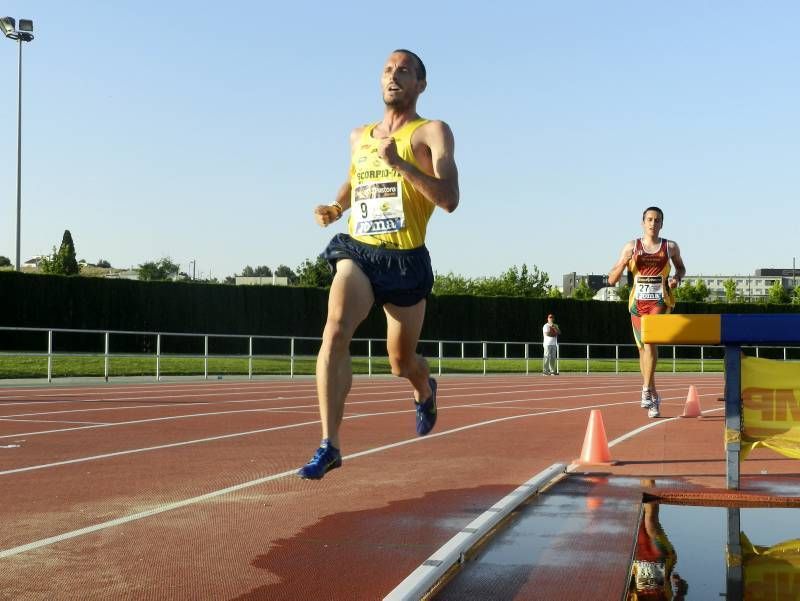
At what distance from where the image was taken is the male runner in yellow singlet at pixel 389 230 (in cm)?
489

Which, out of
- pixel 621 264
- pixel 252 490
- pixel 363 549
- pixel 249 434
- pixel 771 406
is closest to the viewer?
pixel 363 549

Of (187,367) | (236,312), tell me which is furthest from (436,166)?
(236,312)

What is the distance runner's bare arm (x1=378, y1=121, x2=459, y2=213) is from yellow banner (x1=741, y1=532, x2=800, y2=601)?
78.3 inches

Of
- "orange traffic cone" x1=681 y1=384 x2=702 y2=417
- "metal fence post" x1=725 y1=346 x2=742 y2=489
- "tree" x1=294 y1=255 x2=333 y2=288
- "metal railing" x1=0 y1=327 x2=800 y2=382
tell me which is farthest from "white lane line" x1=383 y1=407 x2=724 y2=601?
"tree" x1=294 y1=255 x2=333 y2=288

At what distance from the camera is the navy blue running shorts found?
4.98 m

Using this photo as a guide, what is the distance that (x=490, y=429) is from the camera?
10023mm

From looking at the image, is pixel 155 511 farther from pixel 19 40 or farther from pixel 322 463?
pixel 19 40

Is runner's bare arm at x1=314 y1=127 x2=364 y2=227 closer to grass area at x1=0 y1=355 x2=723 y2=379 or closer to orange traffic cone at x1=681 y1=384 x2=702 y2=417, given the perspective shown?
orange traffic cone at x1=681 y1=384 x2=702 y2=417

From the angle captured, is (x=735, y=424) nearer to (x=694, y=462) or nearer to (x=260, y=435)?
(x=694, y=462)

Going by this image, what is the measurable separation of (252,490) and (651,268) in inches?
246

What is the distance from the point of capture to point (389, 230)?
5.02m

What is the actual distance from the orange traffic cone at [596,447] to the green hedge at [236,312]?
27.9 meters

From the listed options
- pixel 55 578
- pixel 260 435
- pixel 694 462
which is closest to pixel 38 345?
pixel 260 435

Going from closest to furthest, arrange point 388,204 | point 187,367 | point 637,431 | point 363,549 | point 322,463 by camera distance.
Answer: point 363,549 < point 322,463 < point 388,204 < point 637,431 < point 187,367
